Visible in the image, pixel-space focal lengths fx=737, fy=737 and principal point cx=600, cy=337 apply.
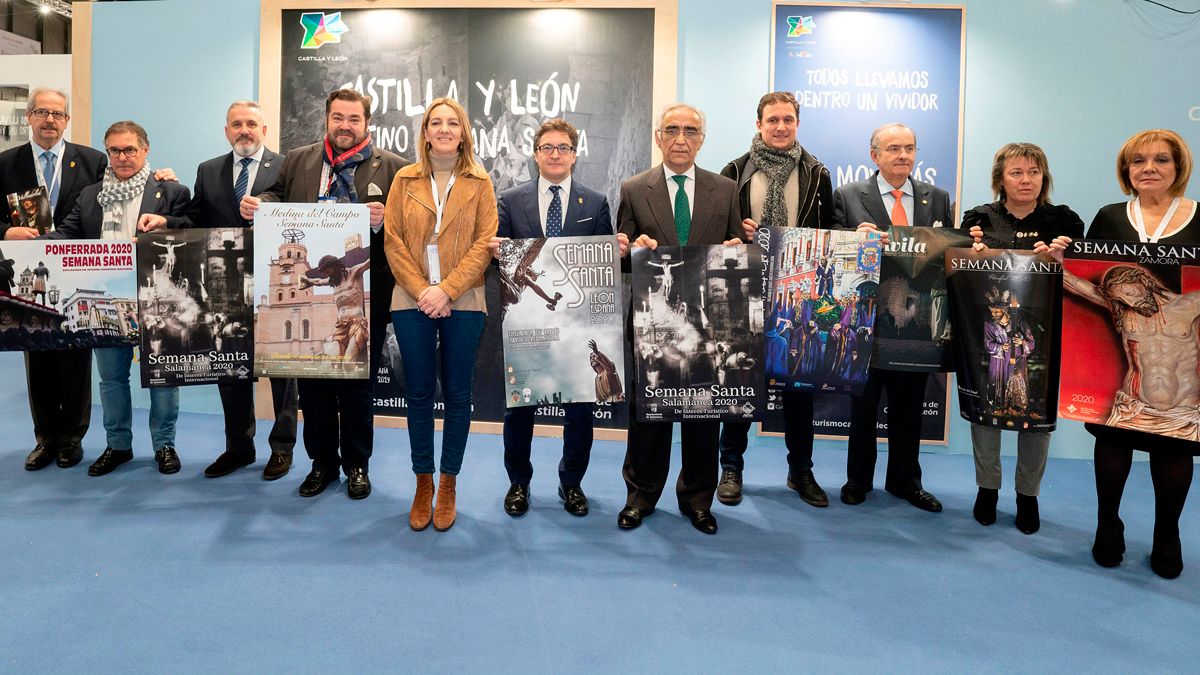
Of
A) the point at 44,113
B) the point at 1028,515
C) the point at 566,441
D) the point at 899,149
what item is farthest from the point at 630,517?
the point at 44,113

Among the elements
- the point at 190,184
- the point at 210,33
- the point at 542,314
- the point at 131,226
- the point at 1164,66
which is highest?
the point at 210,33

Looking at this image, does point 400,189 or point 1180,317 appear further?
point 400,189

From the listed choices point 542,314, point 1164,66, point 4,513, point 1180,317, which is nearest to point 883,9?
point 1164,66

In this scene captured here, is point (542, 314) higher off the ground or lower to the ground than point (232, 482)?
higher

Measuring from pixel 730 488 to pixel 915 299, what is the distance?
1233 mm

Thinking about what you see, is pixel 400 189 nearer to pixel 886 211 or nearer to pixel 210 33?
pixel 886 211

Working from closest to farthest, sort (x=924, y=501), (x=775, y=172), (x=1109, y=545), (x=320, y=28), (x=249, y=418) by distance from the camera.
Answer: (x=1109, y=545) < (x=775, y=172) < (x=924, y=501) < (x=249, y=418) < (x=320, y=28)

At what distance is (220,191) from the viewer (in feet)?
12.0

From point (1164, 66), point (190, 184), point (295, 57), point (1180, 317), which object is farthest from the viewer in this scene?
point (190, 184)

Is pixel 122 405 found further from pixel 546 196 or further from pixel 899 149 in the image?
pixel 899 149

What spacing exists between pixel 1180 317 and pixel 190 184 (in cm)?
582

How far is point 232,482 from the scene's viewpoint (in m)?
3.67

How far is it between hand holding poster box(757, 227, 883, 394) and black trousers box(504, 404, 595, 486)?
34.3 inches

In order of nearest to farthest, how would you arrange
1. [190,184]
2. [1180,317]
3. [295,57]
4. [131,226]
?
[1180,317] → [131,226] → [295,57] → [190,184]
